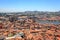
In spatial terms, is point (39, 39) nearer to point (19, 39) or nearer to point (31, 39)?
point (31, 39)

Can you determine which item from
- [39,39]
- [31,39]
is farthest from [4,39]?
[39,39]

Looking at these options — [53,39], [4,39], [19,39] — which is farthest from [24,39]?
[53,39]

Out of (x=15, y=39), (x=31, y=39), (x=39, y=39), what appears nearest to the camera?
(x=15, y=39)

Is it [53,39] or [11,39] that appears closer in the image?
[11,39]

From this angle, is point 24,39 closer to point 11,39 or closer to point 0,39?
point 11,39

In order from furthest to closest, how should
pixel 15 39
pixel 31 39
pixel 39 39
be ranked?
1. pixel 39 39
2. pixel 31 39
3. pixel 15 39

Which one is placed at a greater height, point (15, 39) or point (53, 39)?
point (15, 39)

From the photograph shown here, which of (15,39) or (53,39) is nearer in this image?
(15,39)

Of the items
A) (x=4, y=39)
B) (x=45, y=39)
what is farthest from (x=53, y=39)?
(x=4, y=39)
